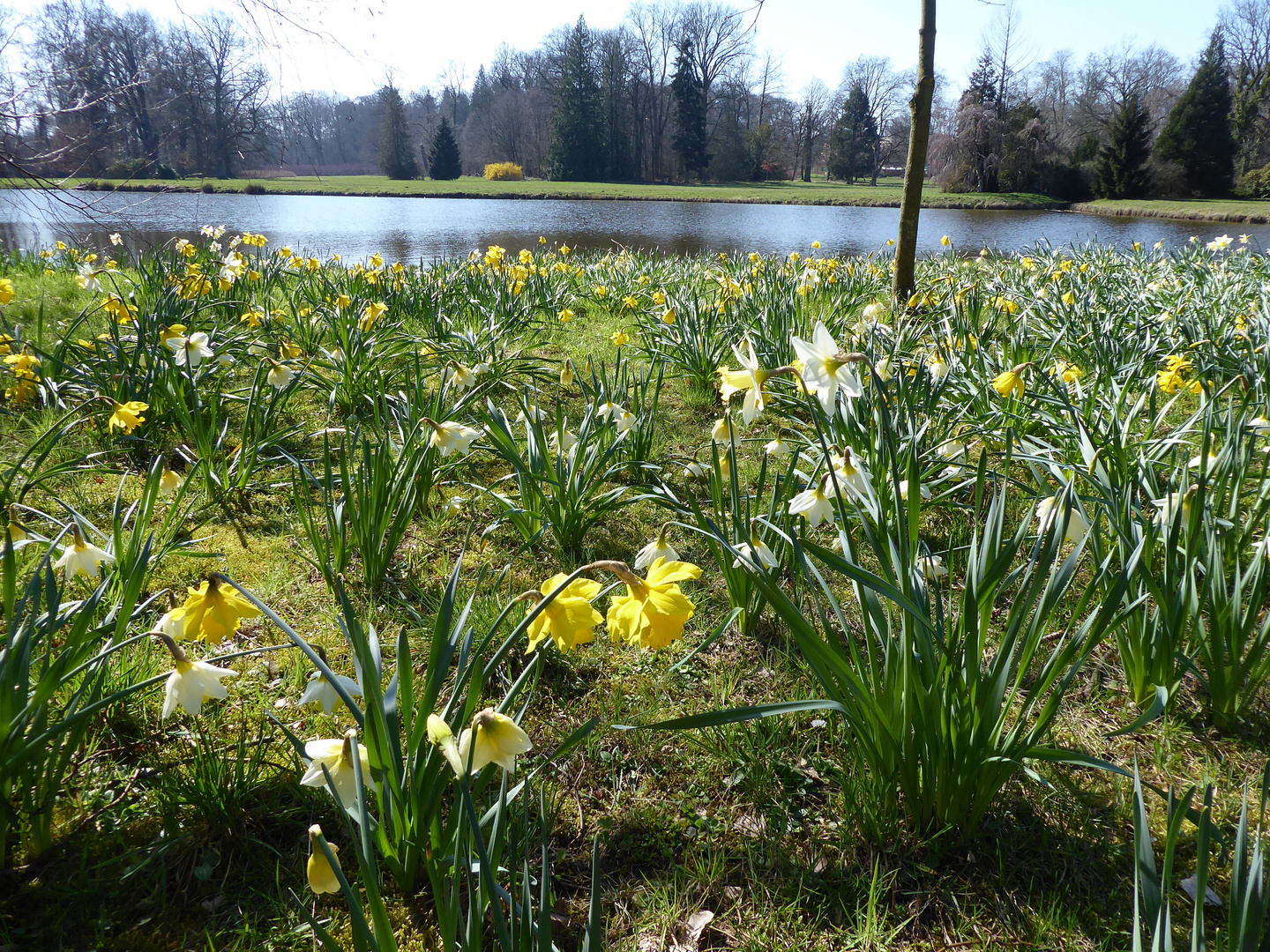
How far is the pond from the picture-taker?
14562 mm

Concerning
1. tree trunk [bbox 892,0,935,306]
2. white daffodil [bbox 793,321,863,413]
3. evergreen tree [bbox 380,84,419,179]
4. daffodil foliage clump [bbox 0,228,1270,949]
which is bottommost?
daffodil foliage clump [bbox 0,228,1270,949]

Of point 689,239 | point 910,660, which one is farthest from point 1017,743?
point 689,239

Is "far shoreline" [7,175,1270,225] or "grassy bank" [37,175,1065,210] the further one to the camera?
"grassy bank" [37,175,1065,210]

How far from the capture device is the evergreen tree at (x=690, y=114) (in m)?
45.2

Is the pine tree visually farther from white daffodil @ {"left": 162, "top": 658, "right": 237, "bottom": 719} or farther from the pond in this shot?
white daffodil @ {"left": 162, "top": 658, "right": 237, "bottom": 719}

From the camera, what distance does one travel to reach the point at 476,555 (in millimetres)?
2475

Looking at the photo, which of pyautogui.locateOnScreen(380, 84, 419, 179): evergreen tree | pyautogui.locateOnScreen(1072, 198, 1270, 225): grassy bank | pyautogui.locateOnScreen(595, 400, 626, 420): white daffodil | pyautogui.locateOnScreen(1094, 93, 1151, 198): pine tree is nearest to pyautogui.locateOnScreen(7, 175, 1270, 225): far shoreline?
pyautogui.locateOnScreen(1072, 198, 1270, 225): grassy bank

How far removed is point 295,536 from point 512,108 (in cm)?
5647

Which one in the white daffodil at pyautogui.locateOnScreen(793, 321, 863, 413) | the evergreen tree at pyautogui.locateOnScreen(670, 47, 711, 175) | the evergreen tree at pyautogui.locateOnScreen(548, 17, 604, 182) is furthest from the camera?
the evergreen tree at pyautogui.locateOnScreen(670, 47, 711, 175)

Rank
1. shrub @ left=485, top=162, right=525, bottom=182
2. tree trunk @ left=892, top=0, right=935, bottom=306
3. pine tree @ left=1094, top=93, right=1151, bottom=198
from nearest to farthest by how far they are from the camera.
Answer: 1. tree trunk @ left=892, top=0, right=935, bottom=306
2. pine tree @ left=1094, top=93, right=1151, bottom=198
3. shrub @ left=485, top=162, right=525, bottom=182

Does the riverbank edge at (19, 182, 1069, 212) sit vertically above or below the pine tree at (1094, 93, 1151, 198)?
below

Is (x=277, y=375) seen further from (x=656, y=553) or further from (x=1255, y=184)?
(x=1255, y=184)

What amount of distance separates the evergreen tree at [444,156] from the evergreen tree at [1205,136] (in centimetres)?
4035

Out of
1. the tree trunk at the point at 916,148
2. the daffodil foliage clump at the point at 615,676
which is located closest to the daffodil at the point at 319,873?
the daffodil foliage clump at the point at 615,676
